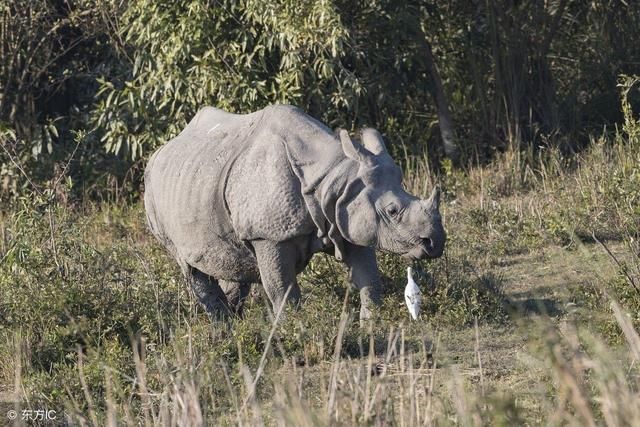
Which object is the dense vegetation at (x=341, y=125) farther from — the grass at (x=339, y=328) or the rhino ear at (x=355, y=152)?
the rhino ear at (x=355, y=152)

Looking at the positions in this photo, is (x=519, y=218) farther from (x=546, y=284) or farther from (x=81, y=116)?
(x=81, y=116)

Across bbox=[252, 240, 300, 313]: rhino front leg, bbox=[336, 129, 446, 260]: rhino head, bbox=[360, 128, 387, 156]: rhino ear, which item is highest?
bbox=[360, 128, 387, 156]: rhino ear

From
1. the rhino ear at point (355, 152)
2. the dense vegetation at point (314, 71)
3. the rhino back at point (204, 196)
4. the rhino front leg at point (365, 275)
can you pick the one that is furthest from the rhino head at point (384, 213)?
the dense vegetation at point (314, 71)

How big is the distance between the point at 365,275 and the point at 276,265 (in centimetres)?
55

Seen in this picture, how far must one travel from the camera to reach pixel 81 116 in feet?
51.8

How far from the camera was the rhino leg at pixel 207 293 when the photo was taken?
31.0 feet

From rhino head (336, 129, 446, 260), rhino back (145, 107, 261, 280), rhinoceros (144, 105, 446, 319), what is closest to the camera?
rhino head (336, 129, 446, 260)

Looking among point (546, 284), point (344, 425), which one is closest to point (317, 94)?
point (546, 284)

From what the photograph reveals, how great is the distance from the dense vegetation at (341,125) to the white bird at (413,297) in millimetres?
98

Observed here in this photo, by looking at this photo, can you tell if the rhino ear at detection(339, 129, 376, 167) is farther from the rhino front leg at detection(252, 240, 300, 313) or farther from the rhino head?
the rhino front leg at detection(252, 240, 300, 313)

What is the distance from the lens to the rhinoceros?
27.2ft

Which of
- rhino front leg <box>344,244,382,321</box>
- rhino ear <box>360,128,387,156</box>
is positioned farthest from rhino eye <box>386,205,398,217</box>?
rhino front leg <box>344,244,382,321</box>

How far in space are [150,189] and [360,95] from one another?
15.5ft

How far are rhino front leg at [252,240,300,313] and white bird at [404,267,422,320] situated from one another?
676 millimetres
